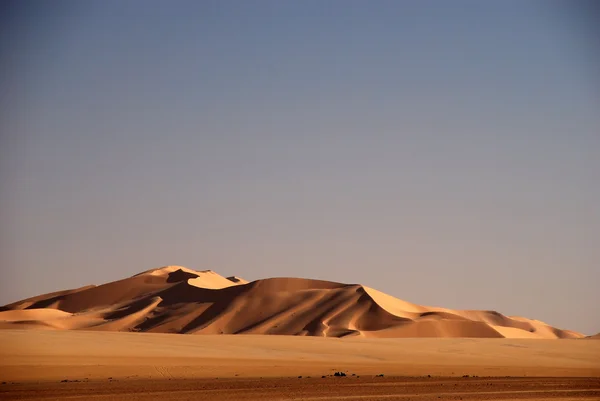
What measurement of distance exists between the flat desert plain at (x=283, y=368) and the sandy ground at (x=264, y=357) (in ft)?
0.17

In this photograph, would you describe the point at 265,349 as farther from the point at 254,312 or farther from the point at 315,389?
the point at 254,312

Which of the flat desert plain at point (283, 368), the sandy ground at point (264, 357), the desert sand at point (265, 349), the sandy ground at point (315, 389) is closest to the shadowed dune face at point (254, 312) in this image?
the desert sand at point (265, 349)

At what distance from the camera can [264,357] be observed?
4350 centimetres

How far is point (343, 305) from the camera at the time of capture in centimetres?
7531

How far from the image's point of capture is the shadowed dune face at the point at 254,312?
71.0 m

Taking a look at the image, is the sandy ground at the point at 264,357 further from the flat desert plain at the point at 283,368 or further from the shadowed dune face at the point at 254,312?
the shadowed dune face at the point at 254,312

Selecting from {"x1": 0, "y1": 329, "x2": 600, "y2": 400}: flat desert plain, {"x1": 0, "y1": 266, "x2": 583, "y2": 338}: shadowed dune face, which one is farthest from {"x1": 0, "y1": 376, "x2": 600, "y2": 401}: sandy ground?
{"x1": 0, "y1": 266, "x2": 583, "y2": 338}: shadowed dune face

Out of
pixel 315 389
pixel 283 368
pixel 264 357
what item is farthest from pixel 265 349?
pixel 315 389

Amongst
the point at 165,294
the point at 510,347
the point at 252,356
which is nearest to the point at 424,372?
the point at 252,356

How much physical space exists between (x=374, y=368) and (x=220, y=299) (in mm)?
42042

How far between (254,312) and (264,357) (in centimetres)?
3249

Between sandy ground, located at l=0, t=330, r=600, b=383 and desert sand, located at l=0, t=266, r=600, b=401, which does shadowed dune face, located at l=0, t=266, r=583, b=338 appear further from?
sandy ground, located at l=0, t=330, r=600, b=383

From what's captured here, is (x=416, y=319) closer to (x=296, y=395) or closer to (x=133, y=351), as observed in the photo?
(x=133, y=351)

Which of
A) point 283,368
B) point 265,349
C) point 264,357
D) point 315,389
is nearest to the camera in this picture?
point 315,389
